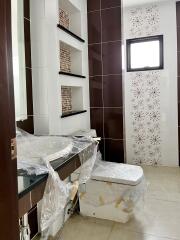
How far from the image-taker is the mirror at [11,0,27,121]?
1673 mm

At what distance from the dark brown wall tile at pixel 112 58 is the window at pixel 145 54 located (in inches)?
Result: 33.4

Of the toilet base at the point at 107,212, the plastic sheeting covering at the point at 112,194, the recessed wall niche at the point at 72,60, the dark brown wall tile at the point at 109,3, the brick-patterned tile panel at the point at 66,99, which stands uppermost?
the dark brown wall tile at the point at 109,3

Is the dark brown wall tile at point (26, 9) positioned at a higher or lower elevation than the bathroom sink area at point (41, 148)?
higher

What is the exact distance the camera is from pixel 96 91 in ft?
9.09

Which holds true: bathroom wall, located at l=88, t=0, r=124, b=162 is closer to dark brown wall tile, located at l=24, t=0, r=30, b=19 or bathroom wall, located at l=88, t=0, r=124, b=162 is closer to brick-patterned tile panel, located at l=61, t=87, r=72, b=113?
brick-patterned tile panel, located at l=61, t=87, r=72, b=113

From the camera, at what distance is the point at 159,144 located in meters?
3.36

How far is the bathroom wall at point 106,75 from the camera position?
2600 millimetres

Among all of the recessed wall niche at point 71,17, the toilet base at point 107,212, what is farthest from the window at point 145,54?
the toilet base at point 107,212

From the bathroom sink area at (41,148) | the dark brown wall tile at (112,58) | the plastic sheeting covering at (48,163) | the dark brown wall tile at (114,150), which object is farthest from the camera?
the dark brown wall tile at (114,150)

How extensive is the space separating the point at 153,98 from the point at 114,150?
1.09 meters

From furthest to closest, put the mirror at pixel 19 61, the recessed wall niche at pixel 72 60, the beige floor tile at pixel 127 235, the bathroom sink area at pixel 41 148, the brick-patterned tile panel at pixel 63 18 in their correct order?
the recessed wall niche at pixel 72 60, the brick-patterned tile panel at pixel 63 18, the beige floor tile at pixel 127 235, the mirror at pixel 19 61, the bathroom sink area at pixel 41 148

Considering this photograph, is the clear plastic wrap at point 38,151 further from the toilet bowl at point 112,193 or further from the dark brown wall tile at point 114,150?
the dark brown wall tile at point 114,150

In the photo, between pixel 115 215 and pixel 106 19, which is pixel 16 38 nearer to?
pixel 106 19

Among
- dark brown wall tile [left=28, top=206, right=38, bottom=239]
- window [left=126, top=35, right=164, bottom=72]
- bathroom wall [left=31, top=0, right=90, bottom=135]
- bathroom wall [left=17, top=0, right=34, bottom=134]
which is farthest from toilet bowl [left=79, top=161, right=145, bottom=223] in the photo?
window [left=126, top=35, right=164, bottom=72]
